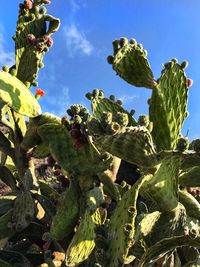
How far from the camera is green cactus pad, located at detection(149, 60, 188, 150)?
2.91 meters

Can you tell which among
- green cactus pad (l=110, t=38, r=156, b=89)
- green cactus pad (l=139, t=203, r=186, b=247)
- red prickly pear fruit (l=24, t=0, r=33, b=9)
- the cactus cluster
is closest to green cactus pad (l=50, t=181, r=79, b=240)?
the cactus cluster

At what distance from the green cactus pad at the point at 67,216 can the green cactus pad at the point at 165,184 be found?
0.54m

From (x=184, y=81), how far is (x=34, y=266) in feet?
5.77

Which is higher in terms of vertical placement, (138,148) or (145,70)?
(145,70)

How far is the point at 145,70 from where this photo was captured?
3.09 metres

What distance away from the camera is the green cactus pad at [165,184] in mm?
2590

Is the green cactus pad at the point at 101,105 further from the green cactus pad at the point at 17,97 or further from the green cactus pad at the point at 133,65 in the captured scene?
the green cactus pad at the point at 17,97

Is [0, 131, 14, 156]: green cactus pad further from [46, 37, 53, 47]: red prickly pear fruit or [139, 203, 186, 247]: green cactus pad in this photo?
[139, 203, 186, 247]: green cactus pad

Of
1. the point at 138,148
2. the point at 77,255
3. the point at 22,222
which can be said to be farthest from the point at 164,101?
the point at 22,222

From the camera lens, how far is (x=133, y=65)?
307 cm

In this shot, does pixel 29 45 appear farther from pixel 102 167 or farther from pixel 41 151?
pixel 102 167

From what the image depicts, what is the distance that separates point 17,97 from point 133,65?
0.75 metres

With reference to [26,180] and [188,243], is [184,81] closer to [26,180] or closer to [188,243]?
[188,243]

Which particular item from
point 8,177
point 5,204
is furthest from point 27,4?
point 5,204
